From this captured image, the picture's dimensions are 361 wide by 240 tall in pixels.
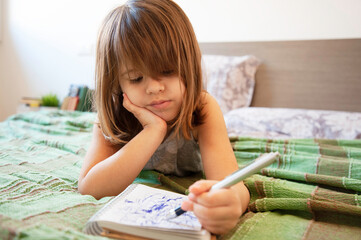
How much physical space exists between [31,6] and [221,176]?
10.8ft

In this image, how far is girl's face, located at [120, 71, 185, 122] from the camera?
69 cm

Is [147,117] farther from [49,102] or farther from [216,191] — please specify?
[49,102]

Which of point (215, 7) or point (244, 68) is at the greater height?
point (215, 7)

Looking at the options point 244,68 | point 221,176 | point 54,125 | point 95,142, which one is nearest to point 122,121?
point 95,142

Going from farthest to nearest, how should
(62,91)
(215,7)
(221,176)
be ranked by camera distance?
(62,91) < (215,7) < (221,176)

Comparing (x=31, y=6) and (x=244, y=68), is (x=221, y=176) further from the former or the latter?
(x=31, y=6)

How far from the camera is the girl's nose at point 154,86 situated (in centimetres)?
68

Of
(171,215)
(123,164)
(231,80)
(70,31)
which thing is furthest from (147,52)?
(70,31)

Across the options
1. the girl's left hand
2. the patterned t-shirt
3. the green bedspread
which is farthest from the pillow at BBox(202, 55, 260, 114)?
the girl's left hand

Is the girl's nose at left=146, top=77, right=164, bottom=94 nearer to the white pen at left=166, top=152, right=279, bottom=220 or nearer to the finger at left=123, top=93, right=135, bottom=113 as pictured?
the finger at left=123, top=93, right=135, bottom=113

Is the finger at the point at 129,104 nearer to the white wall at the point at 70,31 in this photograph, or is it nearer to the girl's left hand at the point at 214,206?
the girl's left hand at the point at 214,206

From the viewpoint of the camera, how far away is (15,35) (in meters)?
3.24

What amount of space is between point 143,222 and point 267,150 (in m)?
0.67

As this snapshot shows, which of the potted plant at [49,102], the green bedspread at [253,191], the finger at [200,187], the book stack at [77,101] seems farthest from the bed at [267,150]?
the potted plant at [49,102]
